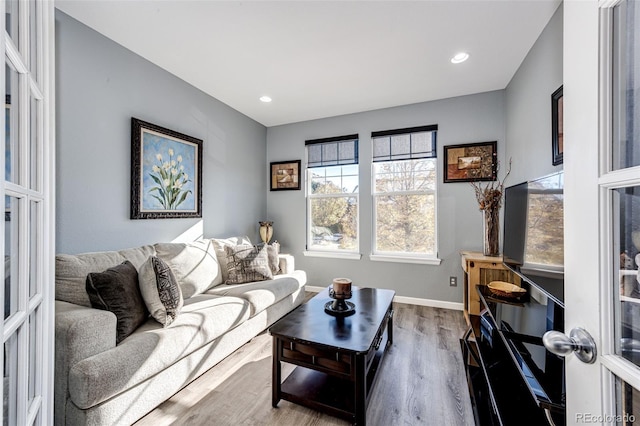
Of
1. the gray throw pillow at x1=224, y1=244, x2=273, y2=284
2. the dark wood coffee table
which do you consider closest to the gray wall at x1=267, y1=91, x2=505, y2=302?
the gray throw pillow at x1=224, y1=244, x2=273, y2=284

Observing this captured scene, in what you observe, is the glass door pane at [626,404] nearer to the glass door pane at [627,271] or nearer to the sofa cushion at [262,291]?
the glass door pane at [627,271]

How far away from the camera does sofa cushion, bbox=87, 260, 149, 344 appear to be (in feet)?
5.09

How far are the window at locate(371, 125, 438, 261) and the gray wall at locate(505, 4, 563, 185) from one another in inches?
33.8

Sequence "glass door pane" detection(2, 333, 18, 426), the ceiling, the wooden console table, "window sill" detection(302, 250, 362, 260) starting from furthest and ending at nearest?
"window sill" detection(302, 250, 362, 260), the wooden console table, the ceiling, "glass door pane" detection(2, 333, 18, 426)

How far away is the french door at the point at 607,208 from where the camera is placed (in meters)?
0.48

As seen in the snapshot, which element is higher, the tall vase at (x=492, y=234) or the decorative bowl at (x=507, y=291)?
the tall vase at (x=492, y=234)

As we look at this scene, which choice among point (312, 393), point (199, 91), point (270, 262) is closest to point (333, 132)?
point (199, 91)

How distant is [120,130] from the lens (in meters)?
2.32

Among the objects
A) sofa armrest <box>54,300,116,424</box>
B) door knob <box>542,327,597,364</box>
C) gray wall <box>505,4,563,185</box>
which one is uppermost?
gray wall <box>505,4,563,185</box>

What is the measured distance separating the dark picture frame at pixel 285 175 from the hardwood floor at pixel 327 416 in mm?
2427

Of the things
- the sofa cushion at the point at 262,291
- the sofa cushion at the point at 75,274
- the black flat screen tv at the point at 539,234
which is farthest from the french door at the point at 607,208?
the sofa cushion at the point at 75,274

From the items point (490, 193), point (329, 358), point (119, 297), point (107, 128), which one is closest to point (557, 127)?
point (490, 193)

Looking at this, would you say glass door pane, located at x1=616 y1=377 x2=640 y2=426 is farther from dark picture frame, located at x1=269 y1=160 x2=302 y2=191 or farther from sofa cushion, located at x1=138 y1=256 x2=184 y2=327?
dark picture frame, located at x1=269 y1=160 x2=302 y2=191

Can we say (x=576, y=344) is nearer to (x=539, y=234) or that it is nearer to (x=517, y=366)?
(x=517, y=366)
